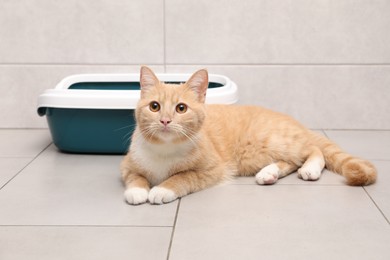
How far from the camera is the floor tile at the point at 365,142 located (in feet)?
7.76

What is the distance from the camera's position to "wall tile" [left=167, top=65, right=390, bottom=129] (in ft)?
9.11

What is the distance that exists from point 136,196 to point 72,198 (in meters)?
0.25

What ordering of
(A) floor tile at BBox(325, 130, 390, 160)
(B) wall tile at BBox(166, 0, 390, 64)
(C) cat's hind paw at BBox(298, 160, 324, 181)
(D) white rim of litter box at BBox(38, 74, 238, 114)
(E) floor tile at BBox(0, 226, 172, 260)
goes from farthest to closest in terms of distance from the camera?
1. (B) wall tile at BBox(166, 0, 390, 64)
2. (A) floor tile at BBox(325, 130, 390, 160)
3. (D) white rim of litter box at BBox(38, 74, 238, 114)
4. (C) cat's hind paw at BBox(298, 160, 324, 181)
5. (E) floor tile at BBox(0, 226, 172, 260)

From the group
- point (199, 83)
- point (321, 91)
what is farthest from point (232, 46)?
point (199, 83)

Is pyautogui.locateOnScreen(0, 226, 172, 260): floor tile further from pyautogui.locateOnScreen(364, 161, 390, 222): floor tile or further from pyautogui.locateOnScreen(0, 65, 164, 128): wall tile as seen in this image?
pyautogui.locateOnScreen(0, 65, 164, 128): wall tile

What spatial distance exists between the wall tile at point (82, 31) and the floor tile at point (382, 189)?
127 centimetres

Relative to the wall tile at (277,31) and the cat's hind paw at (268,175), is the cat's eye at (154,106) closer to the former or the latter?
the cat's hind paw at (268,175)

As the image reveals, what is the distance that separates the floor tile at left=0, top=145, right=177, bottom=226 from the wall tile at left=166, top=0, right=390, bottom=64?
830 mm

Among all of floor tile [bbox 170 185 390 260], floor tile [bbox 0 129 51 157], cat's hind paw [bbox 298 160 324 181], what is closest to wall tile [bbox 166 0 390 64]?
floor tile [bbox 0 129 51 157]

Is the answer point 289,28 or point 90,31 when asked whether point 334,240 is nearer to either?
point 289,28

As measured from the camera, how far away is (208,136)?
6.66 ft

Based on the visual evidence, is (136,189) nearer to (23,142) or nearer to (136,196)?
(136,196)

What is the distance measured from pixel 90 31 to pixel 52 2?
9.6 inches

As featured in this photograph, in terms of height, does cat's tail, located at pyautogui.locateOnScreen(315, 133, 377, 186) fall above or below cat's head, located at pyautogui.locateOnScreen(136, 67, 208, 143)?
below
